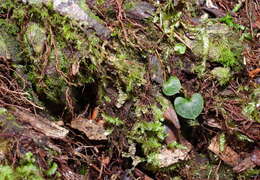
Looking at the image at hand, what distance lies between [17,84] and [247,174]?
221 centimetres

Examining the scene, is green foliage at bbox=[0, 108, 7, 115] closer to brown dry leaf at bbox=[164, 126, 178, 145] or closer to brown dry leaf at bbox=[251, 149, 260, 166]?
brown dry leaf at bbox=[164, 126, 178, 145]

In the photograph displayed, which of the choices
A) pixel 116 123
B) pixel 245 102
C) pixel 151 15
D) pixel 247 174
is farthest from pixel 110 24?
pixel 247 174

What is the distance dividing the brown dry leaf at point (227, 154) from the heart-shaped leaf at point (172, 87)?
62 centimetres

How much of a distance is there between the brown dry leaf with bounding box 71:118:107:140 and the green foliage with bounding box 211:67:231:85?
3.79 ft

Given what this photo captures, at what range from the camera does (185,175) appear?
2719 millimetres

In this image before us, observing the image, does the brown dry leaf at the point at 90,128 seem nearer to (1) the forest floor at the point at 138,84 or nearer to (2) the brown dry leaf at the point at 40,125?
(1) the forest floor at the point at 138,84

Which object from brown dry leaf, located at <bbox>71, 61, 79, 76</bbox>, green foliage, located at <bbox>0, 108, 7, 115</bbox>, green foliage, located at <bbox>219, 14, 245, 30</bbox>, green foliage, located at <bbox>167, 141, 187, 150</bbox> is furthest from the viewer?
green foliage, located at <bbox>219, 14, 245, 30</bbox>

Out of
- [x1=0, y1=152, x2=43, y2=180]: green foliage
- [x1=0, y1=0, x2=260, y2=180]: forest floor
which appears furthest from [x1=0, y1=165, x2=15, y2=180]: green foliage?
[x1=0, y1=0, x2=260, y2=180]: forest floor

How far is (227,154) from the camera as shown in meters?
2.70

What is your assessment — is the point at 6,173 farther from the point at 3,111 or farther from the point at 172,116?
the point at 172,116

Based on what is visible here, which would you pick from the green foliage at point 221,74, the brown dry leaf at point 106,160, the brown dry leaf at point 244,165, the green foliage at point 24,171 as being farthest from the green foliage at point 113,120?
the brown dry leaf at point 244,165

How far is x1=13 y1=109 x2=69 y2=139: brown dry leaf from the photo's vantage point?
2199 millimetres

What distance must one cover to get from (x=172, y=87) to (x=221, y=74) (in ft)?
1.60

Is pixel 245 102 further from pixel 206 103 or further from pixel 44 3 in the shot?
pixel 44 3
